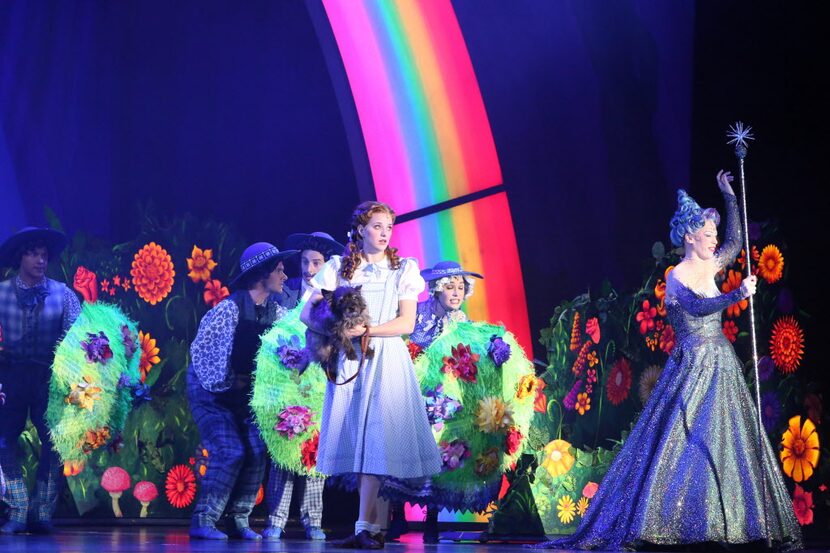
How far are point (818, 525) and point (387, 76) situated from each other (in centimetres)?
442

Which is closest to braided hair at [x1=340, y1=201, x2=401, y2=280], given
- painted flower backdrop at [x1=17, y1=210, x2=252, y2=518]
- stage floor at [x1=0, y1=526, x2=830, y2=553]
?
stage floor at [x1=0, y1=526, x2=830, y2=553]

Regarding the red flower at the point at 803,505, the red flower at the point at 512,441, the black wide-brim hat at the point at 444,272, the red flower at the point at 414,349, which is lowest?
the red flower at the point at 803,505

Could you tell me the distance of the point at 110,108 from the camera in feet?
30.0

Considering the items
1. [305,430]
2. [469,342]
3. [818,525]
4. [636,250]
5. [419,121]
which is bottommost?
[818,525]

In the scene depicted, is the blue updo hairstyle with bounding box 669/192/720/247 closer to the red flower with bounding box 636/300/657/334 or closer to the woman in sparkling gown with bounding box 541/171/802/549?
the woman in sparkling gown with bounding box 541/171/802/549

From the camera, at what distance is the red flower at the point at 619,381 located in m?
7.31

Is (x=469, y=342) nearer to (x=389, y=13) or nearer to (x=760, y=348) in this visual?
(x=760, y=348)

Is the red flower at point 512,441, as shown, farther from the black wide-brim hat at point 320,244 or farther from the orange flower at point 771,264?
the black wide-brim hat at point 320,244

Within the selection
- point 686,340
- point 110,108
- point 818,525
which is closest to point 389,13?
point 110,108

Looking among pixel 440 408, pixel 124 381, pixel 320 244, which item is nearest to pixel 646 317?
pixel 440 408

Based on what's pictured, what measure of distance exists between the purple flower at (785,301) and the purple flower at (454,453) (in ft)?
5.70

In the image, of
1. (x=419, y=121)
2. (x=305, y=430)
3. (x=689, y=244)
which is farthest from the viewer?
(x=419, y=121)

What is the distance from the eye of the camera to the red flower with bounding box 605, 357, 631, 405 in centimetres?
731

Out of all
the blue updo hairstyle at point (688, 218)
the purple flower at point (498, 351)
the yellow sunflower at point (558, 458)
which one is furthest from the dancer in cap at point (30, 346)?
the blue updo hairstyle at point (688, 218)
